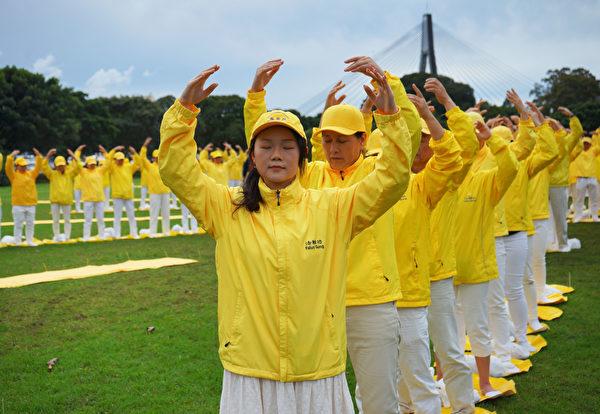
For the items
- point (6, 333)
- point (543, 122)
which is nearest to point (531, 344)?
point (543, 122)

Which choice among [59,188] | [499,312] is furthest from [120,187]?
[499,312]

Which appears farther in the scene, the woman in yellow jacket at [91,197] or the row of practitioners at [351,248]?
the woman in yellow jacket at [91,197]

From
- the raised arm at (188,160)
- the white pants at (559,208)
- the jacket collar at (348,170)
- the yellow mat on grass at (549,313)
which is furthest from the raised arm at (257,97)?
the white pants at (559,208)

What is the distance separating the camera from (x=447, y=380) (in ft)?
16.8

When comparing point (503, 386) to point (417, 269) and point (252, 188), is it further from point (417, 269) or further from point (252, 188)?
point (252, 188)

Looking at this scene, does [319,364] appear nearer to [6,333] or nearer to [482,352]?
[482,352]

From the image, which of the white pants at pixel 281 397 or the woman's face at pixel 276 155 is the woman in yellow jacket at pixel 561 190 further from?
the white pants at pixel 281 397

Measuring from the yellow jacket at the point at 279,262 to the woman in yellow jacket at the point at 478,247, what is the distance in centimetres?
281

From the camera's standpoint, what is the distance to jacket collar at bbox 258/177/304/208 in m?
3.07

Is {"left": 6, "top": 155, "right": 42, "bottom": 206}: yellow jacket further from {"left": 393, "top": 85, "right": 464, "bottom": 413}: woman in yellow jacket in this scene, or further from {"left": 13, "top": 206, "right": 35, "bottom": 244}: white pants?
{"left": 393, "top": 85, "right": 464, "bottom": 413}: woman in yellow jacket

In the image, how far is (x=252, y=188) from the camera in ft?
10.3

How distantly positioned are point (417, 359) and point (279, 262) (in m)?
2.03

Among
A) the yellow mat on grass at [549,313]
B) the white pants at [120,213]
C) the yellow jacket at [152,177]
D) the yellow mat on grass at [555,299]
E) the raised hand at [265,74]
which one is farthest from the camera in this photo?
the yellow jacket at [152,177]

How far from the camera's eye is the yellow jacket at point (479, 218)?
18.4 ft
